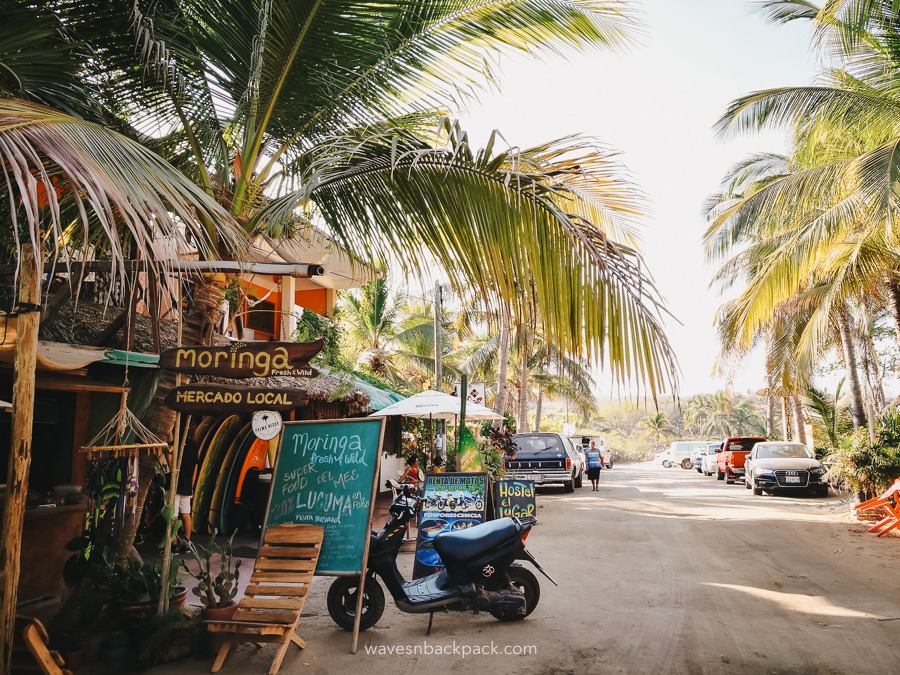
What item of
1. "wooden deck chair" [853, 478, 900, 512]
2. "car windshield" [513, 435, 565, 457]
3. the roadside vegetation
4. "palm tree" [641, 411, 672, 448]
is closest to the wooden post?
the roadside vegetation

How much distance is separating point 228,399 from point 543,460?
15862mm

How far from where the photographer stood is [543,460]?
64.6 feet

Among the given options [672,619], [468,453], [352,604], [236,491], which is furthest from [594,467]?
[352,604]

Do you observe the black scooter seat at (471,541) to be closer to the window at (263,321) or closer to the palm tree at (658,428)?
the window at (263,321)

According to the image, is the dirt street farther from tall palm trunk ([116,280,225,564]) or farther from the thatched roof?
the thatched roof

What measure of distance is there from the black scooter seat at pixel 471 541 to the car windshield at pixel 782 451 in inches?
629

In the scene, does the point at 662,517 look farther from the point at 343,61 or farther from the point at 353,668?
the point at 343,61

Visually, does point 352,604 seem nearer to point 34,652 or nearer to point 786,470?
point 34,652

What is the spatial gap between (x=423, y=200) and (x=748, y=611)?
516cm

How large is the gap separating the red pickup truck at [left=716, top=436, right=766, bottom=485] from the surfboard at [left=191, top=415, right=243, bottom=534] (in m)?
20.5

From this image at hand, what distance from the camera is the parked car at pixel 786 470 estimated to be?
17828 mm

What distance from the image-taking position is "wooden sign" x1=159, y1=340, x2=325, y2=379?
4746 mm

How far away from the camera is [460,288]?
457cm

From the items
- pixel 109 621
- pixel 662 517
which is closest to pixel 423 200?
pixel 109 621
